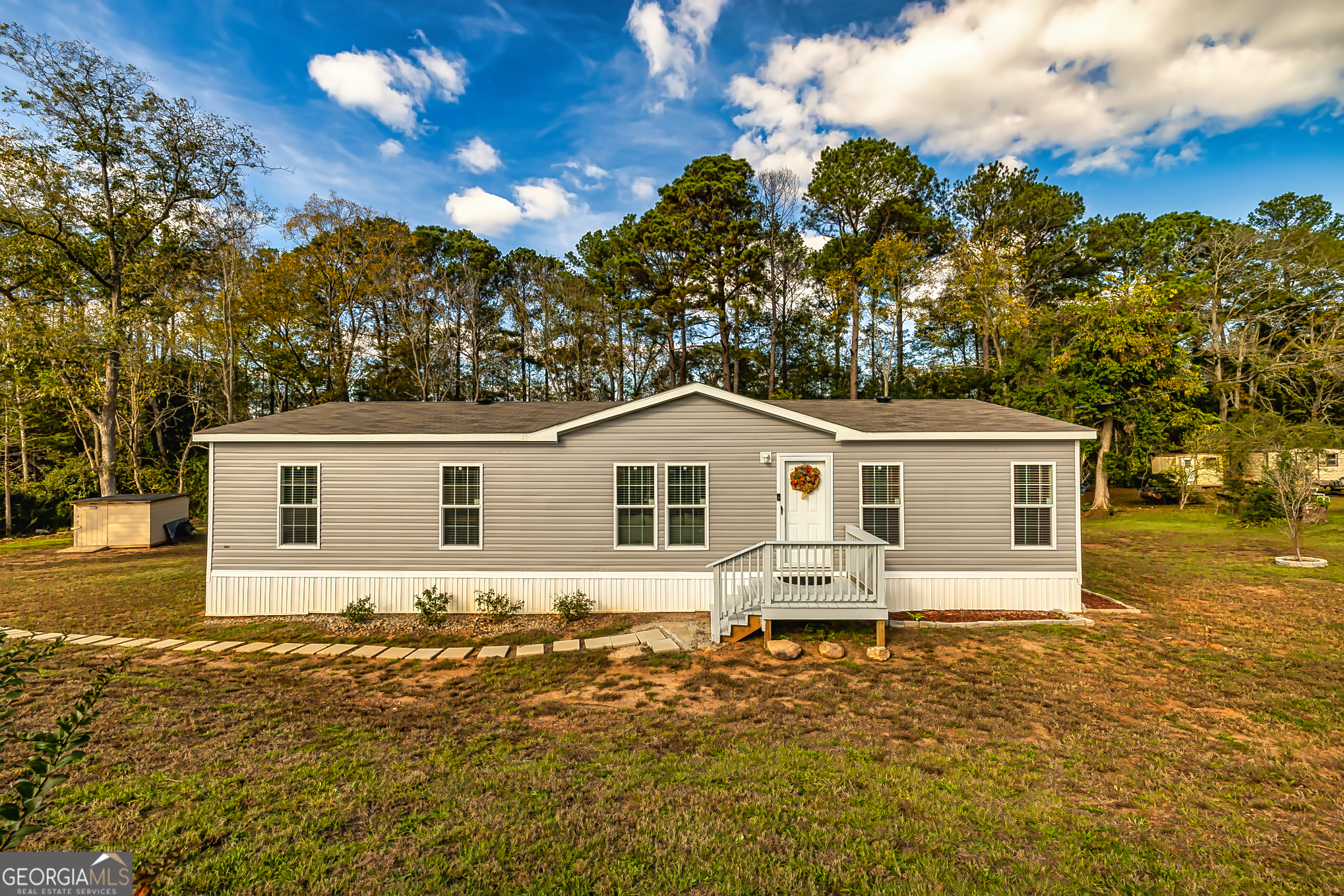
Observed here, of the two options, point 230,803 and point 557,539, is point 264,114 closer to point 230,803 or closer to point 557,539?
point 557,539

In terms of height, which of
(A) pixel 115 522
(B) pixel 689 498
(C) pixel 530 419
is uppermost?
(C) pixel 530 419

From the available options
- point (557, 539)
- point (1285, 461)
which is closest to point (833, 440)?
point (557, 539)

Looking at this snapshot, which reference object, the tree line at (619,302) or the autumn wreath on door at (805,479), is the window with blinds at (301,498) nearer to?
the autumn wreath on door at (805,479)

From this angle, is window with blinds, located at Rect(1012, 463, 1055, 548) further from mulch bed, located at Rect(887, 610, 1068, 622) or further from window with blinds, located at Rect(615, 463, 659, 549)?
window with blinds, located at Rect(615, 463, 659, 549)

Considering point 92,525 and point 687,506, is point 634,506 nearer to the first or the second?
point 687,506

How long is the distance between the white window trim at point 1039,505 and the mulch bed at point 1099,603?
4.49ft

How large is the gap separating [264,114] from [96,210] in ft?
21.8

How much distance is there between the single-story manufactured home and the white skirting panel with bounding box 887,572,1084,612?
3cm

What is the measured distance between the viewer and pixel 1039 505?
8805mm

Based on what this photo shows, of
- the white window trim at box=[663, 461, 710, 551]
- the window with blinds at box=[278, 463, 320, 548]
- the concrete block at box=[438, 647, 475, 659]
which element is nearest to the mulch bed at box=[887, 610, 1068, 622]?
the white window trim at box=[663, 461, 710, 551]

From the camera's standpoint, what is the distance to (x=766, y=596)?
7.40 meters

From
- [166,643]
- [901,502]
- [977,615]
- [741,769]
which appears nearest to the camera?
[741,769]

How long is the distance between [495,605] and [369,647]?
194cm

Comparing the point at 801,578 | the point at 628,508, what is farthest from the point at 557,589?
the point at 801,578
